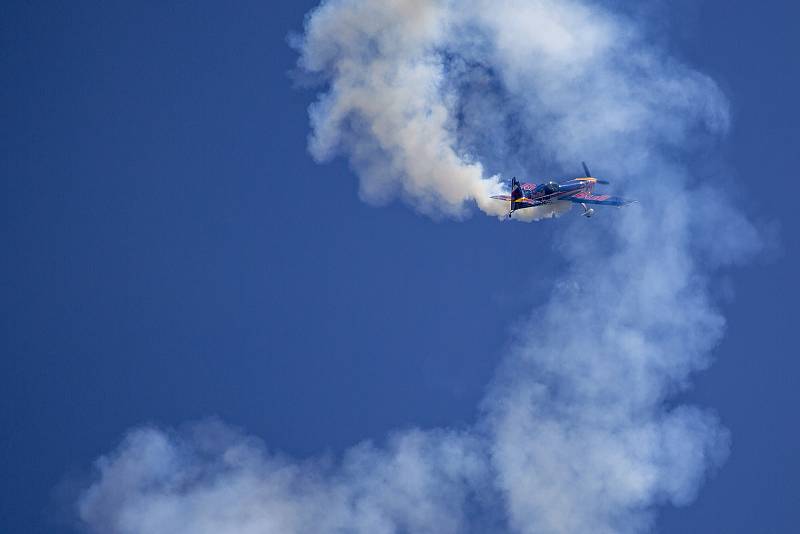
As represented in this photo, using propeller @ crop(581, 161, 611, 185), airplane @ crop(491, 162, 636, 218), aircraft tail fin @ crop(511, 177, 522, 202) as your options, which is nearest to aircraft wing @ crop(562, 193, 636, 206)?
airplane @ crop(491, 162, 636, 218)

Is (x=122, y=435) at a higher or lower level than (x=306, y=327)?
lower

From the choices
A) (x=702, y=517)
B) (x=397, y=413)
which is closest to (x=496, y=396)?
(x=397, y=413)

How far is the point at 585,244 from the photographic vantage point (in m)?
98.6

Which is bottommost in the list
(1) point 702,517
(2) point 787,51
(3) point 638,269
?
(1) point 702,517

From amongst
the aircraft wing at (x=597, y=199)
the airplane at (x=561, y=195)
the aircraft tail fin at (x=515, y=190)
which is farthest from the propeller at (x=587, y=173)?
the aircraft tail fin at (x=515, y=190)

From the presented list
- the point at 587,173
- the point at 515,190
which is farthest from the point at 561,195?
the point at 515,190

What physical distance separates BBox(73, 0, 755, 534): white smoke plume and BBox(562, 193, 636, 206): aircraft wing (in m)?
1.98

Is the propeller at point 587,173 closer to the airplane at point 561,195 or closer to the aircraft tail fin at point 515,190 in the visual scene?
the airplane at point 561,195

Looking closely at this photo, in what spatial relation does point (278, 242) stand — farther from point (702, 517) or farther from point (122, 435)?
point (702, 517)

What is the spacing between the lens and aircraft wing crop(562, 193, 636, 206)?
97000 millimetres

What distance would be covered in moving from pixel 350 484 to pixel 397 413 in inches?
364

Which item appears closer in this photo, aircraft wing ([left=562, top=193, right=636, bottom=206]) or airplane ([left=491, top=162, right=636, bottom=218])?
airplane ([left=491, top=162, right=636, bottom=218])

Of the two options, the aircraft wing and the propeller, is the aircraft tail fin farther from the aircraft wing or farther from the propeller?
the propeller

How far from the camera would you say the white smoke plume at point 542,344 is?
95.2 meters
